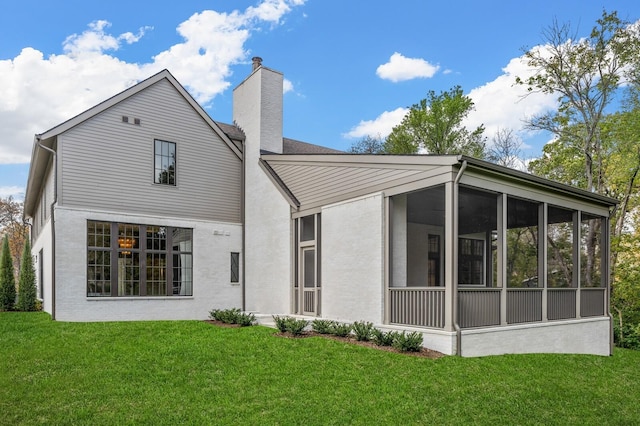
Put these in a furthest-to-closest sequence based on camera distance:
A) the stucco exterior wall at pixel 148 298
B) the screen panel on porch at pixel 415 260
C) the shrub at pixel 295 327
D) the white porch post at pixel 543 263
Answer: the stucco exterior wall at pixel 148 298, the white porch post at pixel 543 263, the shrub at pixel 295 327, the screen panel on porch at pixel 415 260

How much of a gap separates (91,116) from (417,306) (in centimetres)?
941

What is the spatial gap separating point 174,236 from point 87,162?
3.01m

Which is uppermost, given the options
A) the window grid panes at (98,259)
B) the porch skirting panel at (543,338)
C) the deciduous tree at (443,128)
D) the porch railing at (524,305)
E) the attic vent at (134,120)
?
the deciduous tree at (443,128)

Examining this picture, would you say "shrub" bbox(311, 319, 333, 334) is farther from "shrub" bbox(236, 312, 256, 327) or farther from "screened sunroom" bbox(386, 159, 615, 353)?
"shrub" bbox(236, 312, 256, 327)

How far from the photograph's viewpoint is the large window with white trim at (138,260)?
1217cm

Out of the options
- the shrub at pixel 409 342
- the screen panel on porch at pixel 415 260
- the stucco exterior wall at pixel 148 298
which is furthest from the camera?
the stucco exterior wall at pixel 148 298

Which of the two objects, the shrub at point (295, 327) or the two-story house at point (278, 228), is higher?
the two-story house at point (278, 228)

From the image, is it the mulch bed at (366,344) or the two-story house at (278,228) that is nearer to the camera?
the mulch bed at (366,344)

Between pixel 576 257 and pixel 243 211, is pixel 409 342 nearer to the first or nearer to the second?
pixel 576 257

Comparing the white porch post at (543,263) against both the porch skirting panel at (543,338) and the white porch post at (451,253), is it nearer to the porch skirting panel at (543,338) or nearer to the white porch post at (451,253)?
the porch skirting panel at (543,338)

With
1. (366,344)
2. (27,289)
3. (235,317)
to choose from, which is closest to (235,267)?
(235,317)

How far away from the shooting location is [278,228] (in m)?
13.5

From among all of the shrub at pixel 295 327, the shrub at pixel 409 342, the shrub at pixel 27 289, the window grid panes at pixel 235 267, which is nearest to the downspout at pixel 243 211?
the window grid panes at pixel 235 267

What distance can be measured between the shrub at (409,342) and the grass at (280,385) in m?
0.43
